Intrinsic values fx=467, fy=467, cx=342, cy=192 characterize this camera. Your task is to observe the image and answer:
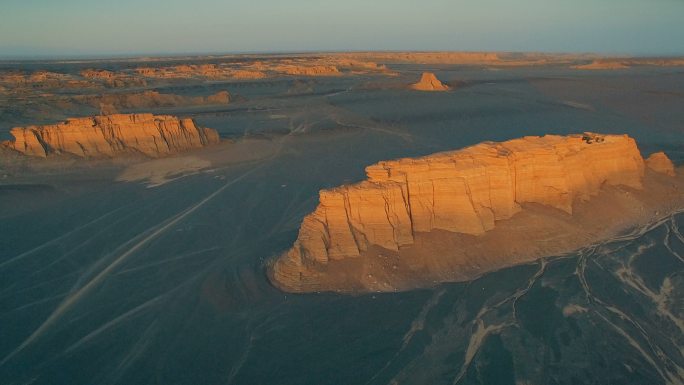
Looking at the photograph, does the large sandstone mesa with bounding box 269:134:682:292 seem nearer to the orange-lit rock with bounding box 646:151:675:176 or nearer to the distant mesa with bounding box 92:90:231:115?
the orange-lit rock with bounding box 646:151:675:176

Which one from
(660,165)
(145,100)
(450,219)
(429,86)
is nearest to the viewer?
(450,219)

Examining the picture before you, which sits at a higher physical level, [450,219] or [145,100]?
[145,100]

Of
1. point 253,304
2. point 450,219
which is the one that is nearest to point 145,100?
point 253,304

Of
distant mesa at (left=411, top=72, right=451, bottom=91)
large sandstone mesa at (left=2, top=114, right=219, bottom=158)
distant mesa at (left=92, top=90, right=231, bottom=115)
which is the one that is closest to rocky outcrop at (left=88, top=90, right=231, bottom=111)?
distant mesa at (left=92, top=90, right=231, bottom=115)

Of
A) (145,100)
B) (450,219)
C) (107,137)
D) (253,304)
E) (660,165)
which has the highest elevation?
(145,100)

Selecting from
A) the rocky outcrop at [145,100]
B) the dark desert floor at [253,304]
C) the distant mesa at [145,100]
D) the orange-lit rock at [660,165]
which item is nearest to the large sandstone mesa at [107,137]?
the dark desert floor at [253,304]

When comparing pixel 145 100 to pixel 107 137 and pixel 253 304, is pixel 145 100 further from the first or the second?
pixel 253 304

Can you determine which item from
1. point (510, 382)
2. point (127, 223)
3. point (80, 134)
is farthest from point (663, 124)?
point (80, 134)
